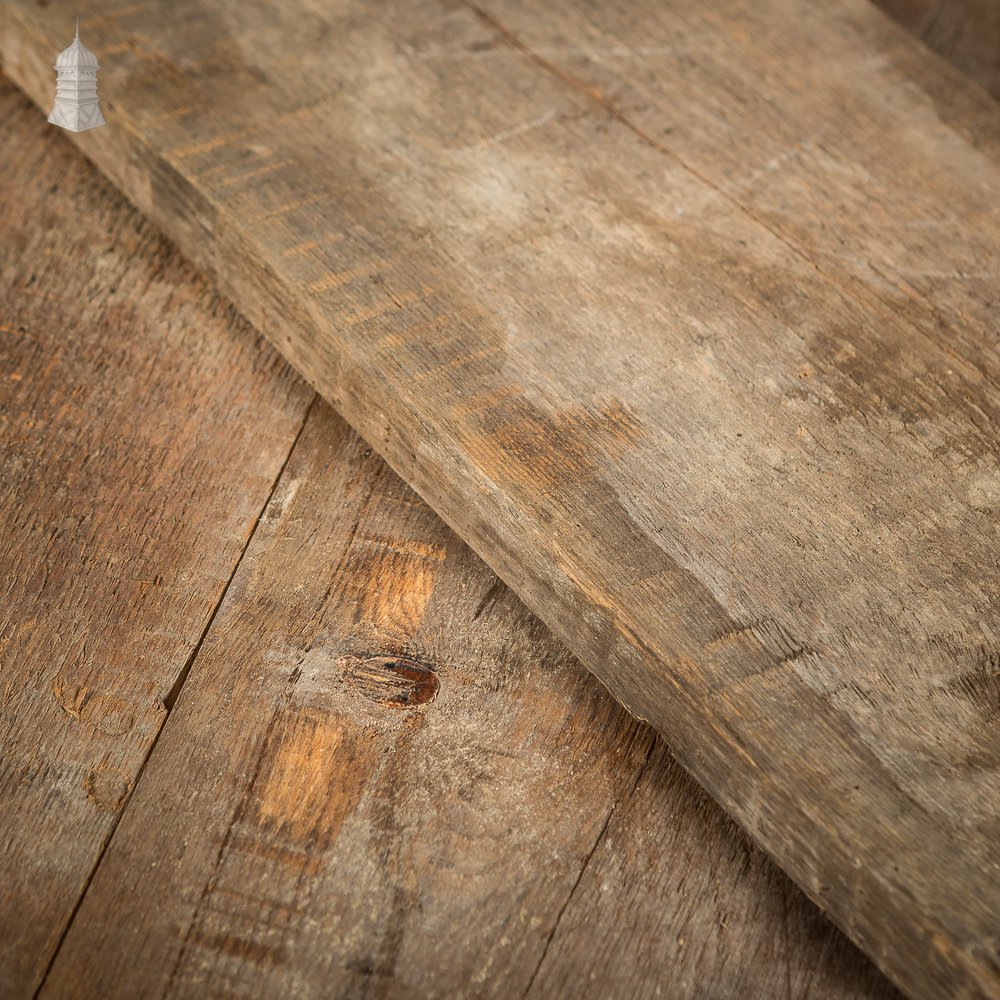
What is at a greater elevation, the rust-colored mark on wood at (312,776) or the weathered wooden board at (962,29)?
the weathered wooden board at (962,29)

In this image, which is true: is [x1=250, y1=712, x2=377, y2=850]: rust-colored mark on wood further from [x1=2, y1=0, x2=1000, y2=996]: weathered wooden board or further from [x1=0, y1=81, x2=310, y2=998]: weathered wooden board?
[x1=2, y1=0, x2=1000, y2=996]: weathered wooden board

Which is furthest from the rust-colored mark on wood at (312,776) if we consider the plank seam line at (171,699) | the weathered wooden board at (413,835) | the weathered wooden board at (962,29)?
the weathered wooden board at (962,29)

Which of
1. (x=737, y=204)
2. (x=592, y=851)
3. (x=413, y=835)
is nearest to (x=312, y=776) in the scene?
(x=413, y=835)

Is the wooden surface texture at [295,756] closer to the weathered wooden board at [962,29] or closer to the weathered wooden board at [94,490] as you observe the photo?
the weathered wooden board at [94,490]

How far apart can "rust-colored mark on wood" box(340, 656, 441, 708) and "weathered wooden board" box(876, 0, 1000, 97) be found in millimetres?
1742

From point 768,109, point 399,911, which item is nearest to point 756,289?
point 768,109

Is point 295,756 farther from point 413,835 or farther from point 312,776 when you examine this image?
point 413,835

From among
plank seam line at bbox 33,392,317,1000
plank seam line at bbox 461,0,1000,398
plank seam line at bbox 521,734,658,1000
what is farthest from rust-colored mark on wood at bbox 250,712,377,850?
plank seam line at bbox 461,0,1000,398

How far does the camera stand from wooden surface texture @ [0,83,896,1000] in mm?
1146

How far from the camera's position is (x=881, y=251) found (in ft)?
5.03

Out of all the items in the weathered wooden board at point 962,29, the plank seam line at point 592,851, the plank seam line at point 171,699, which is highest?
the weathered wooden board at point 962,29

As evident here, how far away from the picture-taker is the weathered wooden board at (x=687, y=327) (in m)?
1.13

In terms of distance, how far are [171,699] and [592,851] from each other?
54 centimetres

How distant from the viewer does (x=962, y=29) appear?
2.30 metres
